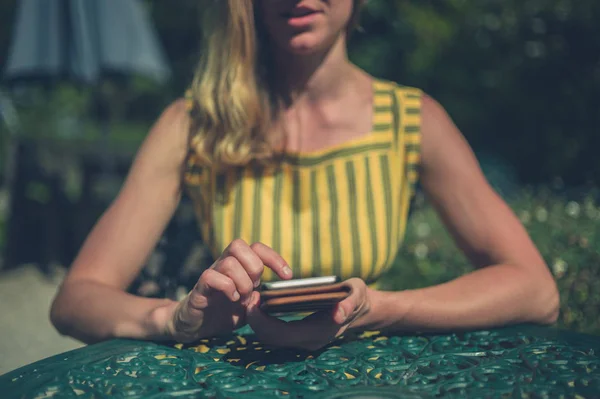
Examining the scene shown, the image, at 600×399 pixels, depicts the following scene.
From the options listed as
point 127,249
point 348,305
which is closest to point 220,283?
point 348,305

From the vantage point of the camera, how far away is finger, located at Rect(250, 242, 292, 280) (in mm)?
1510

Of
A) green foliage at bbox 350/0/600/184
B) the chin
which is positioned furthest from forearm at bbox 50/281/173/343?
green foliage at bbox 350/0/600/184

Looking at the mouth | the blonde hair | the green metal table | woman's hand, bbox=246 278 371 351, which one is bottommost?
the green metal table

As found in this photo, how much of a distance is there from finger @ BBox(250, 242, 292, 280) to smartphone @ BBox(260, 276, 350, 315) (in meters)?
0.06

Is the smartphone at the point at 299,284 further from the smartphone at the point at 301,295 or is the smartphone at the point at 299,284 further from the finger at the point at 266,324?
the finger at the point at 266,324

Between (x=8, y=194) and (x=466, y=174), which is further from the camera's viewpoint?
(x=8, y=194)

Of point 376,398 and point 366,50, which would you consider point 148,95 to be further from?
point 376,398

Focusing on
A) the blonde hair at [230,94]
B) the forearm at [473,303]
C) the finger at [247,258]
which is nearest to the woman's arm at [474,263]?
the forearm at [473,303]

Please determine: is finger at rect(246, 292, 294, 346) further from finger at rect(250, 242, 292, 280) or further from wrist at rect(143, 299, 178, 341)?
wrist at rect(143, 299, 178, 341)

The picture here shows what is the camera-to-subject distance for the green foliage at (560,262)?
3131mm

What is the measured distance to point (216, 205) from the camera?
83.7 inches

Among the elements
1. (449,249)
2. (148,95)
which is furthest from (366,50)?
(148,95)

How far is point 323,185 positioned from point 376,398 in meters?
0.92

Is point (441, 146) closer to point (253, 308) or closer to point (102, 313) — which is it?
point (253, 308)
